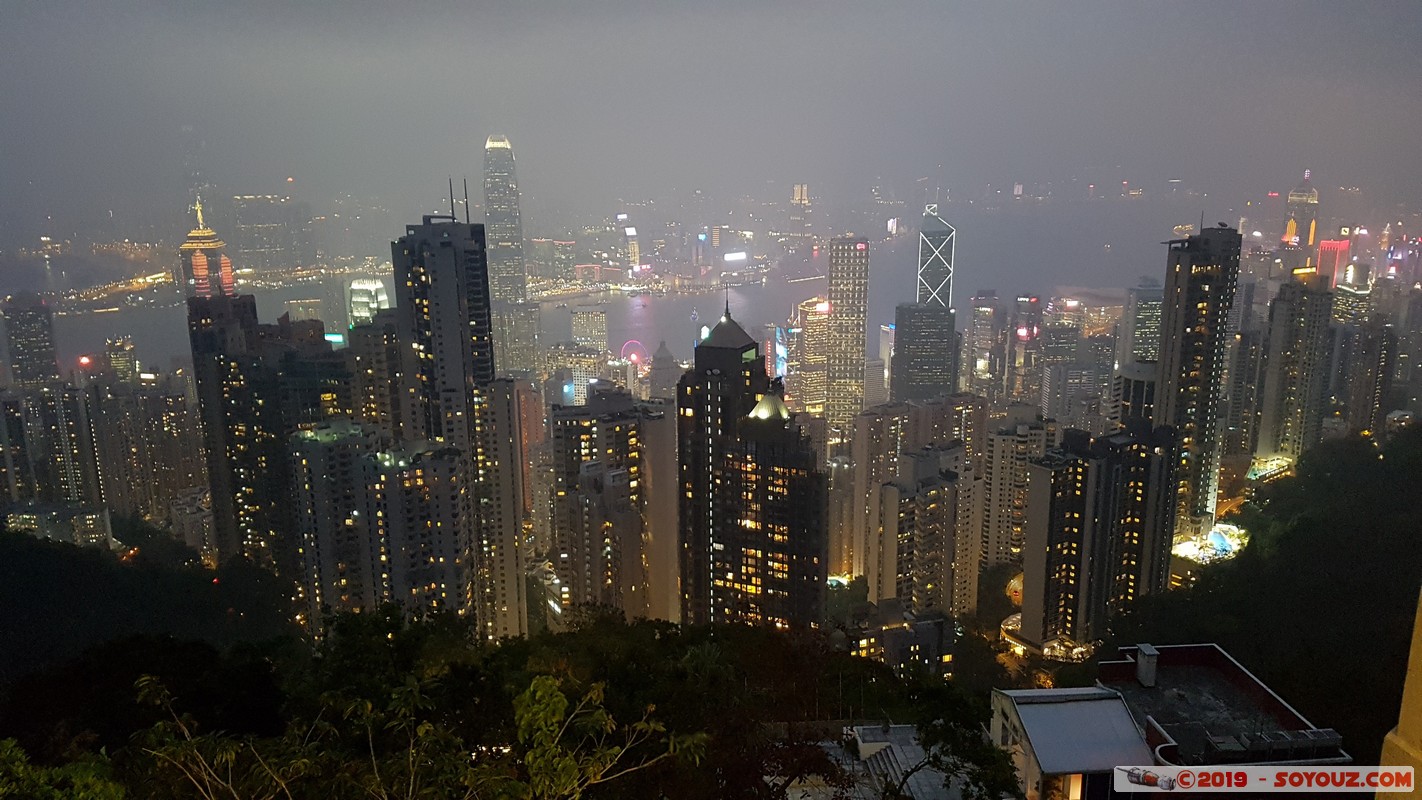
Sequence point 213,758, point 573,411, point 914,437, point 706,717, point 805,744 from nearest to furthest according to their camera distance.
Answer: point 213,758 < point 706,717 < point 805,744 < point 573,411 < point 914,437

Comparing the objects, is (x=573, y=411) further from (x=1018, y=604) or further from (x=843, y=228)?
(x=843, y=228)

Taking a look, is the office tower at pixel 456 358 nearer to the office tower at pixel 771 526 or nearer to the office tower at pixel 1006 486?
the office tower at pixel 771 526

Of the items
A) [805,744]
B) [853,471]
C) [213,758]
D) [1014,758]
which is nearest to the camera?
[213,758]

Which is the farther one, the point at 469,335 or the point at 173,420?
the point at 173,420

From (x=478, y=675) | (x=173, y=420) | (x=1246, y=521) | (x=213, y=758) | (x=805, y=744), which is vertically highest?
(x=213, y=758)

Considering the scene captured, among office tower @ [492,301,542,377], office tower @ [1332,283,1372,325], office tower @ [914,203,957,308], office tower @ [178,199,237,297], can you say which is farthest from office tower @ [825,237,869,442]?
office tower @ [178,199,237,297]

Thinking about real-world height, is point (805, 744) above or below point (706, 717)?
below

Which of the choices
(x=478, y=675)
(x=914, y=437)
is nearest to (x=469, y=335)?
(x=914, y=437)

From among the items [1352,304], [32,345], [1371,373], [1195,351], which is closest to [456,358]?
[32,345]
